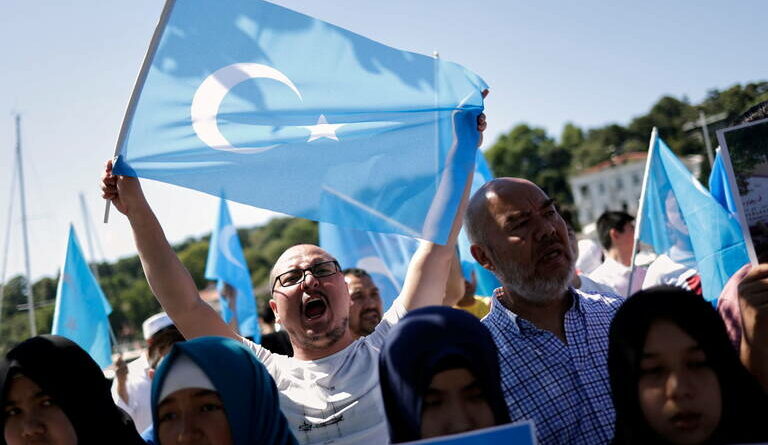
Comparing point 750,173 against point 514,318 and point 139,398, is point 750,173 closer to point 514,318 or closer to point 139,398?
point 514,318

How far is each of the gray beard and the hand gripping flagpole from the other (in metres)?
1.77

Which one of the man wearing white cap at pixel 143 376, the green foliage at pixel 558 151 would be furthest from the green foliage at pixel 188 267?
the man wearing white cap at pixel 143 376

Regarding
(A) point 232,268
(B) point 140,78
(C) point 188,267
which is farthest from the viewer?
(C) point 188,267

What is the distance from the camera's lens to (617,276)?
641 cm

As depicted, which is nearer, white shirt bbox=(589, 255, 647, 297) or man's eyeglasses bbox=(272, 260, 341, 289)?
man's eyeglasses bbox=(272, 260, 341, 289)

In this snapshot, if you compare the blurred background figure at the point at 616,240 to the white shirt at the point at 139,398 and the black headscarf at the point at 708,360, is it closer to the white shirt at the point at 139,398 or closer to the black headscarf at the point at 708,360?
the white shirt at the point at 139,398

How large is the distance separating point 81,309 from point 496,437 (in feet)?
21.2

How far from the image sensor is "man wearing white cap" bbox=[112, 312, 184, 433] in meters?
5.51

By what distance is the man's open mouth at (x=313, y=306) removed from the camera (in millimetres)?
3471

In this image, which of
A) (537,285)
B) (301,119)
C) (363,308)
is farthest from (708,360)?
(363,308)

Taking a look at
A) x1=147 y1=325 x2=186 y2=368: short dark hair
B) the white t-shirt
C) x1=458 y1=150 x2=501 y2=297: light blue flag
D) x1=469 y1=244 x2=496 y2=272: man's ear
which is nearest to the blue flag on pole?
x1=458 y1=150 x2=501 y2=297: light blue flag

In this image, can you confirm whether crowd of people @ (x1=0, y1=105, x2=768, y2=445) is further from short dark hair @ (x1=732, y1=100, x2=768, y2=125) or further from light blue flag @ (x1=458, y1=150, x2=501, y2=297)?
light blue flag @ (x1=458, y1=150, x2=501, y2=297)

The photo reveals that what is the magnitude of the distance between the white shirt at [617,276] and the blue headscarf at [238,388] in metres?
4.06

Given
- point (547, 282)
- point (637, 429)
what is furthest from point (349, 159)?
point (637, 429)
